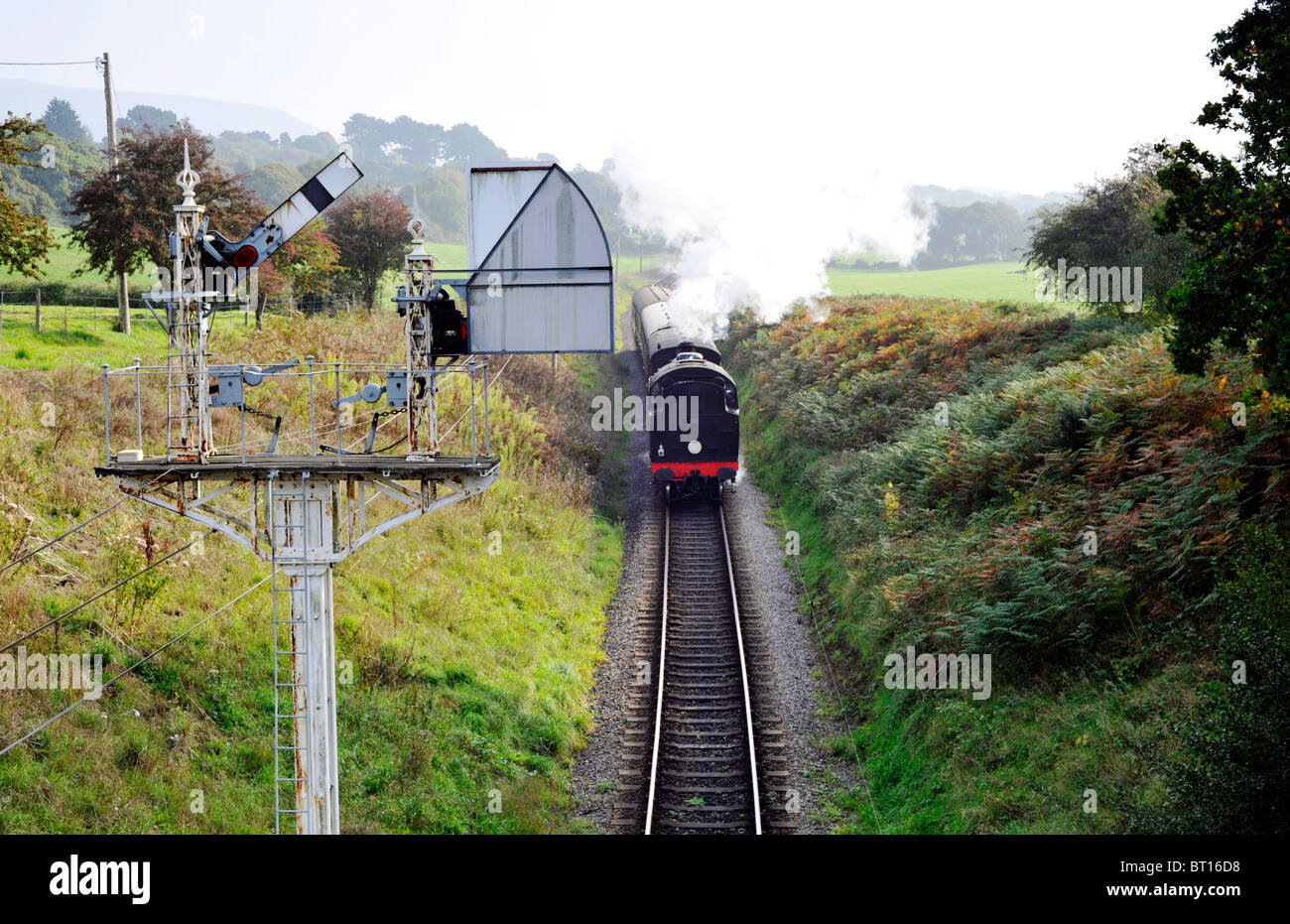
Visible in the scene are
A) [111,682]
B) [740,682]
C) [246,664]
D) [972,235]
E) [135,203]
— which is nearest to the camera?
[111,682]

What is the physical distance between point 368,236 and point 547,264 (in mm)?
31215

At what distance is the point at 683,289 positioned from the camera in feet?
146

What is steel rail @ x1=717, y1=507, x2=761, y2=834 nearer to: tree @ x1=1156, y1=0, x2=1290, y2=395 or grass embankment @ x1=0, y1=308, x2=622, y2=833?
grass embankment @ x1=0, y1=308, x2=622, y2=833

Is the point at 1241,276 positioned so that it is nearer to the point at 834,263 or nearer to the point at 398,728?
the point at 398,728

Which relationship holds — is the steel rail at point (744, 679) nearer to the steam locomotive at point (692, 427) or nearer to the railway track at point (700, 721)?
the railway track at point (700, 721)

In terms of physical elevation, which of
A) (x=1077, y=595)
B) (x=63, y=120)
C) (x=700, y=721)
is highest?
(x=63, y=120)

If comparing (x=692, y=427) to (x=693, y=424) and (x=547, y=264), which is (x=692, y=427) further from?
(x=547, y=264)

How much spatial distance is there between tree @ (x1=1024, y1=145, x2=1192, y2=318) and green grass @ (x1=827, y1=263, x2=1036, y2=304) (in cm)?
2338

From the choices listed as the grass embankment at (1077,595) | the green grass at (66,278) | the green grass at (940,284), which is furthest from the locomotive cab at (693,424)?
the green grass at (940,284)

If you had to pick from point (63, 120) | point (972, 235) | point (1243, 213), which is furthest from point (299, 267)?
point (63, 120)

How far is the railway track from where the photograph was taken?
14.5m

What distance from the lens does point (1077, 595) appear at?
50.5 feet

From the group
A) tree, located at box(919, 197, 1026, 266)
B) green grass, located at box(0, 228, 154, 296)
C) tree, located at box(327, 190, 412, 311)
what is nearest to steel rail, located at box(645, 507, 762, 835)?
tree, located at box(327, 190, 412, 311)

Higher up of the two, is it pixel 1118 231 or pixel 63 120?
pixel 63 120
